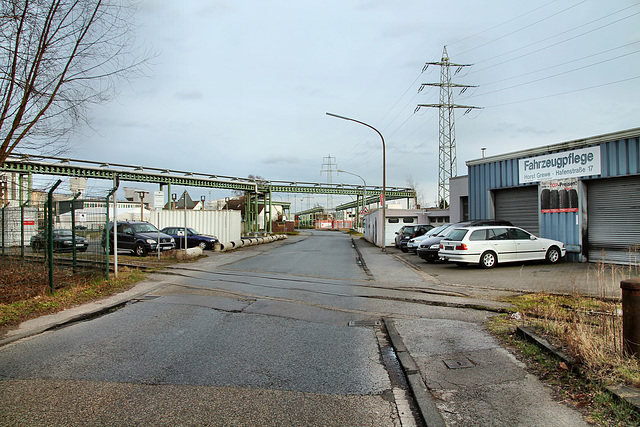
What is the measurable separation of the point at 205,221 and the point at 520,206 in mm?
19275

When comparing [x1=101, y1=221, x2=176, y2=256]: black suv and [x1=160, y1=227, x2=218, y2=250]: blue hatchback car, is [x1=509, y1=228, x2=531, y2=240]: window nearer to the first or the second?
[x1=101, y1=221, x2=176, y2=256]: black suv

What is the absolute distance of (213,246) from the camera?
26.6m

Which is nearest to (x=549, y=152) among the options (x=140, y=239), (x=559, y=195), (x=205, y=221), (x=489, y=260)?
(x=559, y=195)

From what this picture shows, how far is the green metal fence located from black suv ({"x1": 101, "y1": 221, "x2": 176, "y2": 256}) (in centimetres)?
950

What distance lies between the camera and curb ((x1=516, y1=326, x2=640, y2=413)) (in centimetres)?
358

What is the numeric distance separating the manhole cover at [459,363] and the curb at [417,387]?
392 millimetres

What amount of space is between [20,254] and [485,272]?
13.0 m

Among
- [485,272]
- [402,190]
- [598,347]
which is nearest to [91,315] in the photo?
[598,347]

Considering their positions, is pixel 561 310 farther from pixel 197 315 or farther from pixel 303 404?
pixel 197 315

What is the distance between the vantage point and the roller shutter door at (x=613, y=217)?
15.6 m

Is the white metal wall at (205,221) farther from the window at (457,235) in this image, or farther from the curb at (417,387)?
the curb at (417,387)

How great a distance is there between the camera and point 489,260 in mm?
15812

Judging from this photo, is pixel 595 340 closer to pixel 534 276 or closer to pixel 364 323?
pixel 364 323

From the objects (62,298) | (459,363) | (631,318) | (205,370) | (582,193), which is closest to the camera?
(631,318)
